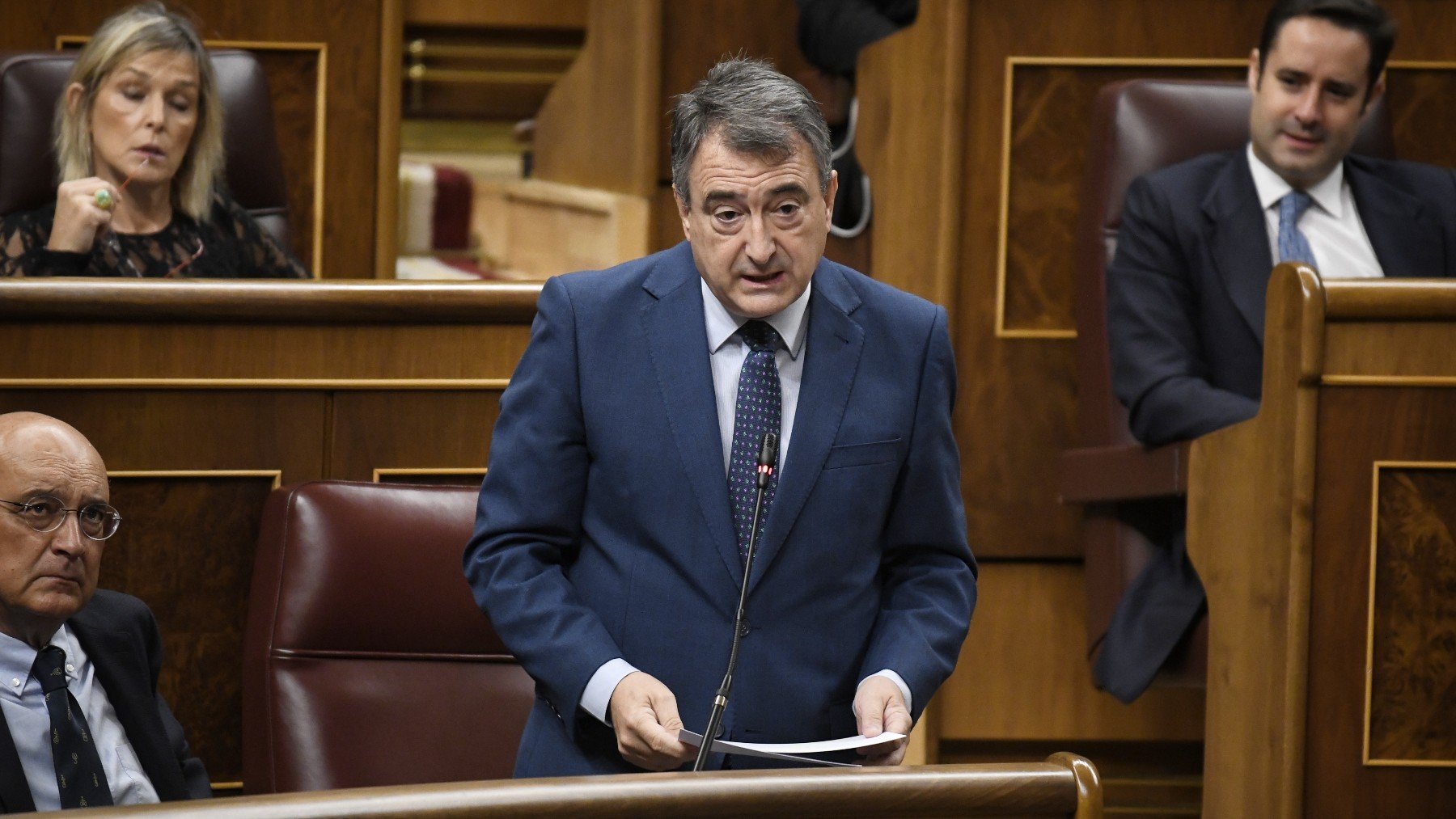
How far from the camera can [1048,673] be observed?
9.37 feet

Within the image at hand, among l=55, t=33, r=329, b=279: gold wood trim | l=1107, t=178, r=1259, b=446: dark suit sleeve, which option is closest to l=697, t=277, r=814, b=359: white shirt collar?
l=1107, t=178, r=1259, b=446: dark suit sleeve

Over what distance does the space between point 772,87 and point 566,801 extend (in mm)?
648

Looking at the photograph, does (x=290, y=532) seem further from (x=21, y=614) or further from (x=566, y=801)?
(x=566, y=801)

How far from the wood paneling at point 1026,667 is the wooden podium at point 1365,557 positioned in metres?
0.86

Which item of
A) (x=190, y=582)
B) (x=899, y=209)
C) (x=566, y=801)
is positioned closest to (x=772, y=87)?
(x=566, y=801)

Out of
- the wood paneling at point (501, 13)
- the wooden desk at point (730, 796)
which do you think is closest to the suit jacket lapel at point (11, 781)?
the wooden desk at point (730, 796)

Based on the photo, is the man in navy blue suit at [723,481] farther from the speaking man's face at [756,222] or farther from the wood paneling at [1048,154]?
the wood paneling at [1048,154]

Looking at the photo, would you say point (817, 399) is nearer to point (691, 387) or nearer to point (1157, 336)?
point (691, 387)

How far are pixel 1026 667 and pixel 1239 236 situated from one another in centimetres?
79

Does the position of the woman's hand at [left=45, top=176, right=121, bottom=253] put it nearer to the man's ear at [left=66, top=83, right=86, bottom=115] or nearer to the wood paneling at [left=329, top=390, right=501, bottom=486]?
the man's ear at [left=66, top=83, right=86, bottom=115]

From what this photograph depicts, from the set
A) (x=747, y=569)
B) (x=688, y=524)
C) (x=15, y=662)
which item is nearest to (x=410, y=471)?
(x=15, y=662)

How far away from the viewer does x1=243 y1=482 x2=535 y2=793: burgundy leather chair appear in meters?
1.78

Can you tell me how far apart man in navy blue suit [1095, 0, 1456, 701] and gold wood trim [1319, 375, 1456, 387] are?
0.37 meters

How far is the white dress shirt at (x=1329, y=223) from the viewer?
8.28ft
